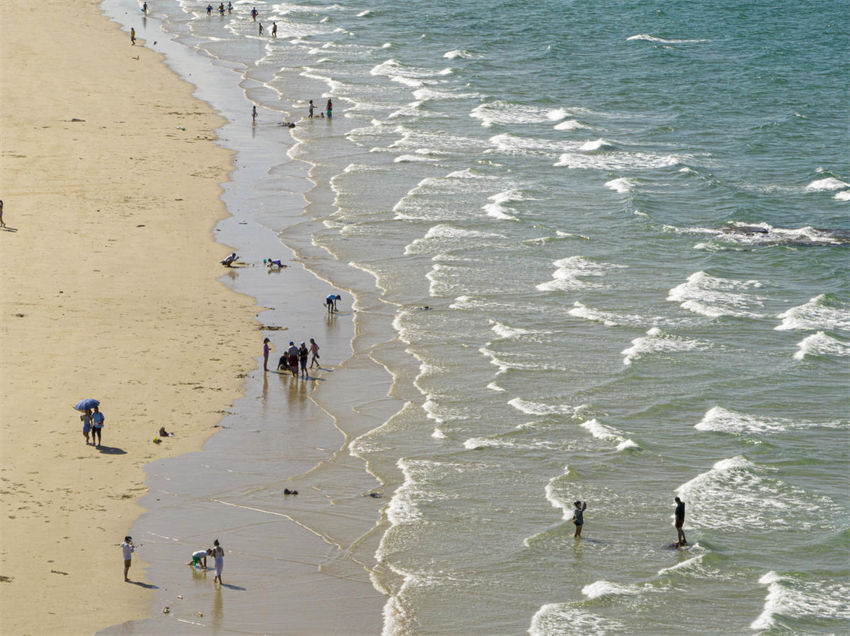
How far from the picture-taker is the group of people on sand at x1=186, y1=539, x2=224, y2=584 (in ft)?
80.9

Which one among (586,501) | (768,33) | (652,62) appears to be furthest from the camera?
(768,33)

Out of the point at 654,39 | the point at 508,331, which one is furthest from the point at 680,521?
the point at 654,39

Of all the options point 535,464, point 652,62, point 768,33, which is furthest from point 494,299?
point 768,33

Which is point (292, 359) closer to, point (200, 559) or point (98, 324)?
point (98, 324)

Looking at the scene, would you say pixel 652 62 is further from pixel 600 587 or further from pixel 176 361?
pixel 600 587

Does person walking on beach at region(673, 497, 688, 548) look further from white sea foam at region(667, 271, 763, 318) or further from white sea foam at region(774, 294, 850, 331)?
white sea foam at region(667, 271, 763, 318)

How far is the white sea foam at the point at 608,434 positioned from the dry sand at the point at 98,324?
9.43 meters

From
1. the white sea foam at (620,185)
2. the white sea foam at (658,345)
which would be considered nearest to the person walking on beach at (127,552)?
the white sea foam at (658,345)

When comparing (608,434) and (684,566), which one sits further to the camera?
(608,434)

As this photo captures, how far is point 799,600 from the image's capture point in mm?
25047

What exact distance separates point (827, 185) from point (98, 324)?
32987mm

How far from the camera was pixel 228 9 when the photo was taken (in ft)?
328

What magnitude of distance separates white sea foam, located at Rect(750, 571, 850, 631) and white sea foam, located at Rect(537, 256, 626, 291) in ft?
59.8

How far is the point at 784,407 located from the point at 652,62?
51570 millimetres
